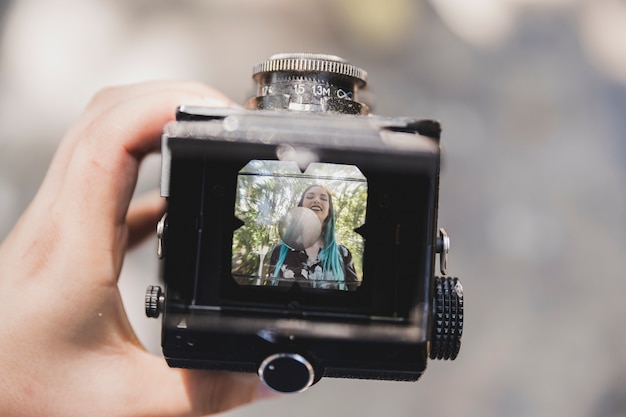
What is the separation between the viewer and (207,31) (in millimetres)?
1654

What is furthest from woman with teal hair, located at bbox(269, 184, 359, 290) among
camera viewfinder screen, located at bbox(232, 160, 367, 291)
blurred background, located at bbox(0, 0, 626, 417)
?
blurred background, located at bbox(0, 0, 626, 417)

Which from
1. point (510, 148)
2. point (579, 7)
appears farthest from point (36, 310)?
point (579, 7)

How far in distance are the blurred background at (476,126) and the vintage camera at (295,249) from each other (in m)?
0.95

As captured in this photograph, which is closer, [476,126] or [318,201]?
[318,201]

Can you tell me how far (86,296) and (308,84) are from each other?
0.38 metres

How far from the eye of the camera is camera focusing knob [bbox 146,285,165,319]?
66 cm

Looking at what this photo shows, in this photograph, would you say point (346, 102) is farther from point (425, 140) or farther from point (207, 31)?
point (207, 31)

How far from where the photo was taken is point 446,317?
649mm

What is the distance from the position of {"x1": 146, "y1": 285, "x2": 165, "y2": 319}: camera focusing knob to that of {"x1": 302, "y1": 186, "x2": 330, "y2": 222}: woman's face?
188mm

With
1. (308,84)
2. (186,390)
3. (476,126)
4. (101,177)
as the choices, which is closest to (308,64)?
(308,84)

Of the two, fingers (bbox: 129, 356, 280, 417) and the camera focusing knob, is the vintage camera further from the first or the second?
fingers (bbox: 129, 356, 280, 417)

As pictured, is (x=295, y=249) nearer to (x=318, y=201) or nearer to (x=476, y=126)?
(x=318, y=201)

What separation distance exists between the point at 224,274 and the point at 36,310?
29cm

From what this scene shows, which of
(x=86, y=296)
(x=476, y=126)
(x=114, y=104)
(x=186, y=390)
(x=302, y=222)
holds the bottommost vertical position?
(x=186, y=390)
